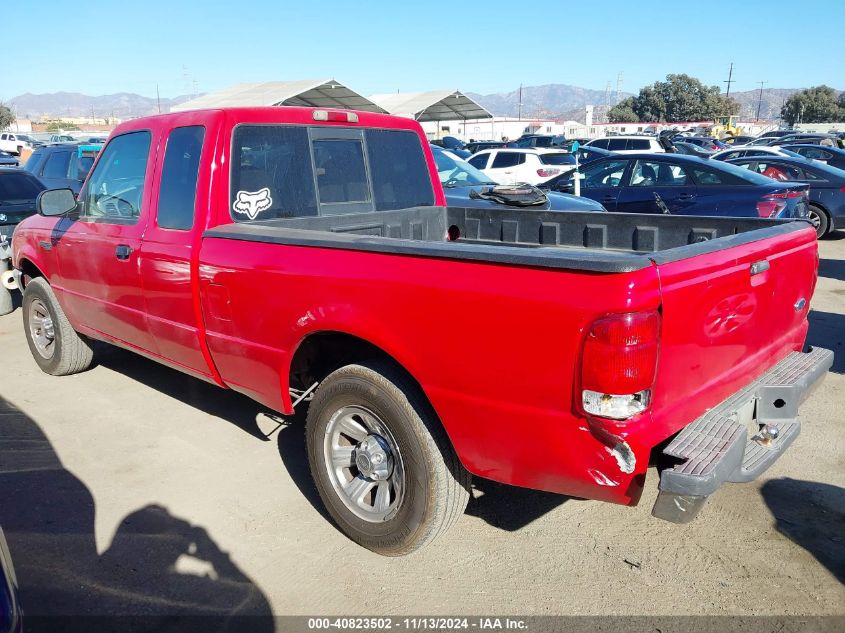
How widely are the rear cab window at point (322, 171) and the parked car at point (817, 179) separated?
9.50 metres

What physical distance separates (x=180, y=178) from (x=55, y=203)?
4.09ft

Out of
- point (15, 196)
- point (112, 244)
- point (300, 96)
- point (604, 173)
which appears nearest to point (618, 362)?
point (112, 244)

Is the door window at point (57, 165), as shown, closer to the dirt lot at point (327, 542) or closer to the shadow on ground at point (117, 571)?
the dirt lot at point (327, 542)

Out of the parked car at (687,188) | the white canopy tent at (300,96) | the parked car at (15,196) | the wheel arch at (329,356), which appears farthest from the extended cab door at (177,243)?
the white canopy tent at (300,96)

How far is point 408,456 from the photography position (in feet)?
9.59

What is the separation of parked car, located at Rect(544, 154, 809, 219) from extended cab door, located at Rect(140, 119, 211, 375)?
7.09 m

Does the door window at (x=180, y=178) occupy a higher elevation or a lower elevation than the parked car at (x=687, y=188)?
higher

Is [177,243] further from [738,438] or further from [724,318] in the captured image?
[738,438]

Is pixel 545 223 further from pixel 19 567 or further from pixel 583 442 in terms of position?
pixel 19 567

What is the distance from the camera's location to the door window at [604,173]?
10422mm

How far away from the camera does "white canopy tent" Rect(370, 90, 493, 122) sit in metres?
31.5

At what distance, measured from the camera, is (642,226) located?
4.21 m

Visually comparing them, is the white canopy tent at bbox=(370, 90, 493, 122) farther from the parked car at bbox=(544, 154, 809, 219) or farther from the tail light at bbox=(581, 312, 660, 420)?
the tail light at bbox=(581, 312, 660, 420)

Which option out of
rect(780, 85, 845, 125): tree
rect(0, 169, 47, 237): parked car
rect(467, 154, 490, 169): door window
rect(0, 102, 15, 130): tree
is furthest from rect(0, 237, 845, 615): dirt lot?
rect(780, 85, 845, 125): tree
